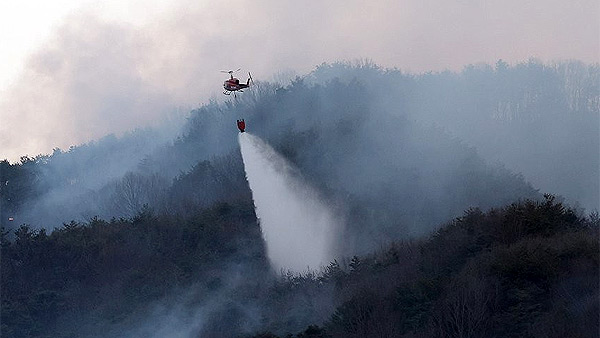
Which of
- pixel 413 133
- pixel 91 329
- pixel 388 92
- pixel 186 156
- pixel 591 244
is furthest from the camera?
pixel 186 156

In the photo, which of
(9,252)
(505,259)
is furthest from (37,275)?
(505,259)

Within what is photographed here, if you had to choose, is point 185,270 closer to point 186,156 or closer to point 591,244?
point 591,244

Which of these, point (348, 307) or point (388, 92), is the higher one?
point (388, 92)
